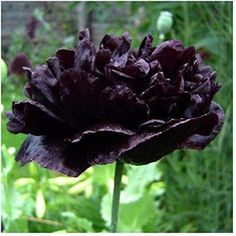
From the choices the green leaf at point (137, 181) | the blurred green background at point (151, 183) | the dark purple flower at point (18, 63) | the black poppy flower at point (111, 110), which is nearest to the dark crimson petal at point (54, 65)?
the black poppy flower at point (111, 110)

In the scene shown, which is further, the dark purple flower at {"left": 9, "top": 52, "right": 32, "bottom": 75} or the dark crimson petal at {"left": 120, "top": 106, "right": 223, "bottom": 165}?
the dark purple flower at {"left": 9, "top": 52, "right": 32, "bottom": 75}

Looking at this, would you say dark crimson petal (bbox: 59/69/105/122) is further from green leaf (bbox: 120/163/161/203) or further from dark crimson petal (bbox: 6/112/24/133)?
green leaf (bbox: 120/163/161/203)

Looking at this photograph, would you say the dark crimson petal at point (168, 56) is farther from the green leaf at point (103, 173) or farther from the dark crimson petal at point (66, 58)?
the green leaf at point (103, 173)

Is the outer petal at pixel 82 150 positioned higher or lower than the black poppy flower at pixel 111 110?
lower

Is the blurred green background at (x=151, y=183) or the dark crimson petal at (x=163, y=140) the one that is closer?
the dark crimson petal at (x=163, y=140)

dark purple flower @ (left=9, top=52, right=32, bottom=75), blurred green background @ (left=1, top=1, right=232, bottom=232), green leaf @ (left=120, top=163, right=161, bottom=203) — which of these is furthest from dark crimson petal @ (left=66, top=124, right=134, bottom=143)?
dark purple flower @ (left=9, top=52, right=32, bottom=75)

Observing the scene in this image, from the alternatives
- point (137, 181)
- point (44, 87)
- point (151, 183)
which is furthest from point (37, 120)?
point (151, 183)
